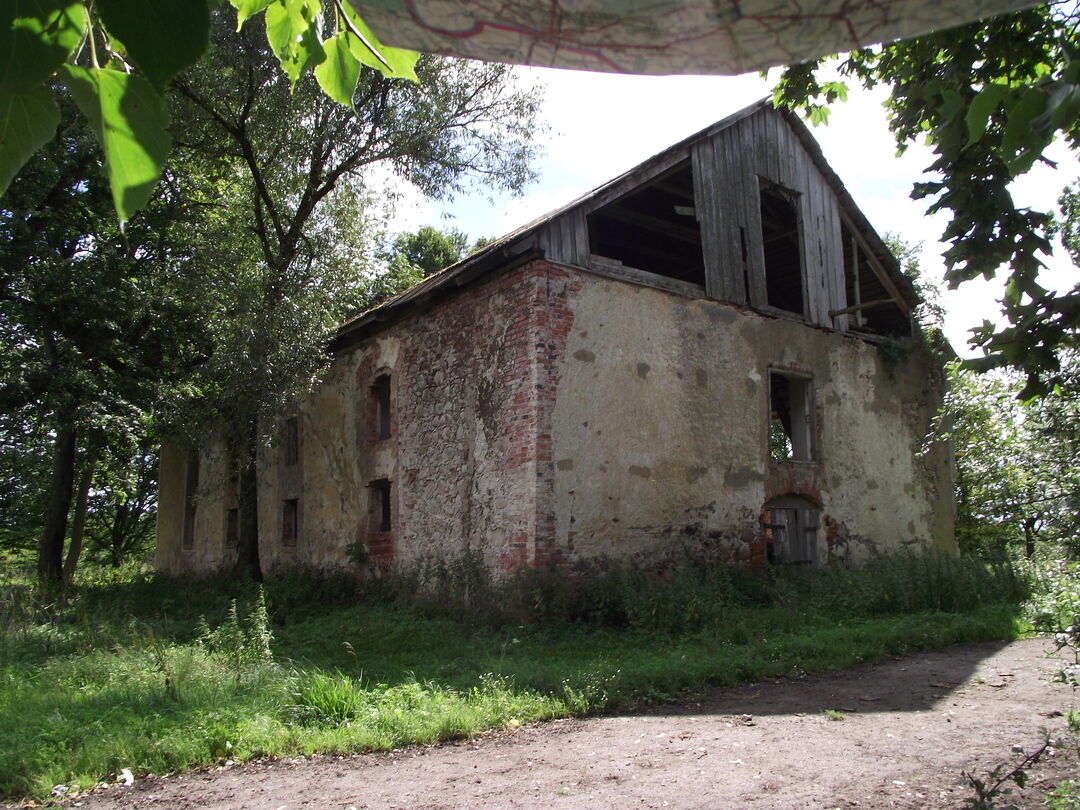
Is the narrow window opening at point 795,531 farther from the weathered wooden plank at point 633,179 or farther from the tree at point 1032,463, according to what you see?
the tree at point 1032,463

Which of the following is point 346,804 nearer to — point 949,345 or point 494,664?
point 494,664

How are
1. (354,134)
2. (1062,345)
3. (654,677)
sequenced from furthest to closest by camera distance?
(354,134) < (654,677) < (1062,345)

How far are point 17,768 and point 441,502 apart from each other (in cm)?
724

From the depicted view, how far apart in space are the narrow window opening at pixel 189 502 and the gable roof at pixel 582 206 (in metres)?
8.38

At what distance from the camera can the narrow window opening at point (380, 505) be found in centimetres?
1373

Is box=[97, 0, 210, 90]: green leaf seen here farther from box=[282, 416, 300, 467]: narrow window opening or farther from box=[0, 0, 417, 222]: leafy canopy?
box=[282, 416, 300, 467]: narrow window opening

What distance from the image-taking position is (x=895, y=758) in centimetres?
527

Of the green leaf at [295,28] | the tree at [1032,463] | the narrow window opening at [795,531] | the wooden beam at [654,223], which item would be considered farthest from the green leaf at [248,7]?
the narrow window opening at [795,531]

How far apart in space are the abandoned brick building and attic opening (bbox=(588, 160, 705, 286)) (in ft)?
0.18

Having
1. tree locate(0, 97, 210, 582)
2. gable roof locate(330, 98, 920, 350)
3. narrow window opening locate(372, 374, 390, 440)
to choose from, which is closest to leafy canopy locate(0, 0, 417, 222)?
gable roof locate(330, 98, 920, 350)

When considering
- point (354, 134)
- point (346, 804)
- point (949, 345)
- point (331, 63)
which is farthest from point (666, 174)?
point (331, 63)

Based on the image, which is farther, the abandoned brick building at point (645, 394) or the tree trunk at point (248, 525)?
the tree trunk at point (248, 525)

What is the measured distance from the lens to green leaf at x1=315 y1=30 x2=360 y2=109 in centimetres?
148

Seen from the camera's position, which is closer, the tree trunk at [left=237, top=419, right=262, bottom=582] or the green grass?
the green grass
